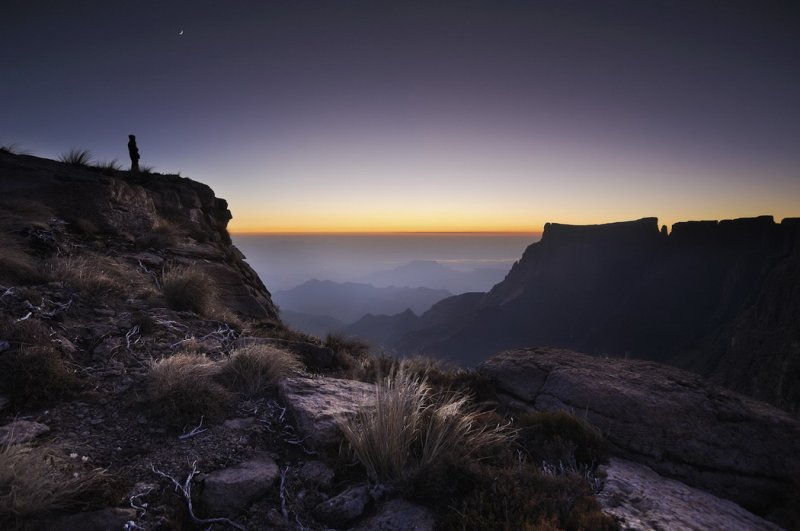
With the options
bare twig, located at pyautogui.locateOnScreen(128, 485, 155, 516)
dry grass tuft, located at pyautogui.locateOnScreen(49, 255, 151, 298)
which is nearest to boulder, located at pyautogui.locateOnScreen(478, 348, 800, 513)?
bare twig, located at pyautogui.locateOnScreen(128, 485, 155, 516)

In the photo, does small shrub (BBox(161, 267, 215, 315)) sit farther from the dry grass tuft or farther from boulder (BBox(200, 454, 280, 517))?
boulder (BBox(200, 454, 280, 517))

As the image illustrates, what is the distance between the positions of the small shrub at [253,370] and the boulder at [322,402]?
0.22 metres

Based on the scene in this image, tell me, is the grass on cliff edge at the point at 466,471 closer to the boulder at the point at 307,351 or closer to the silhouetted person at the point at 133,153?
the boulder at the point at 307,351

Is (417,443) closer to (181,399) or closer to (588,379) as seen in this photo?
(181,399)

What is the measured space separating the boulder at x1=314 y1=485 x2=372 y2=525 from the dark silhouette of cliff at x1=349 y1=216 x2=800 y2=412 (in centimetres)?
4895

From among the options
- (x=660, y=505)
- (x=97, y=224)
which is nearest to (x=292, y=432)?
(x=660, y=505)

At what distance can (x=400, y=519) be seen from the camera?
2613 millimetres

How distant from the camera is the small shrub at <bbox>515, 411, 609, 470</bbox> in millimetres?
3877

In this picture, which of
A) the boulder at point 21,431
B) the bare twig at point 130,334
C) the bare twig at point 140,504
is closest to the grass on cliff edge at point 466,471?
the bare twig at point 140,504

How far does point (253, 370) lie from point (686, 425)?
20.0 ft

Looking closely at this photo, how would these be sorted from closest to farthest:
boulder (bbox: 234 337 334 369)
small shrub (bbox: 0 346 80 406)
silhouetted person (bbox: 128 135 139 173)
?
small shrub (bbox: 0 346 80 406), boulder (bbox: 234 337 334 369), silhouetted person (bbox: 128 135 139 173)

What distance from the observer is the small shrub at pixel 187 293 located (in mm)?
6668

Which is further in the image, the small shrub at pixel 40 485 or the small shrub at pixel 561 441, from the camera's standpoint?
the small shrub at pixel 561 441

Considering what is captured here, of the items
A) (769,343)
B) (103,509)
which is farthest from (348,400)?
(769,343)
